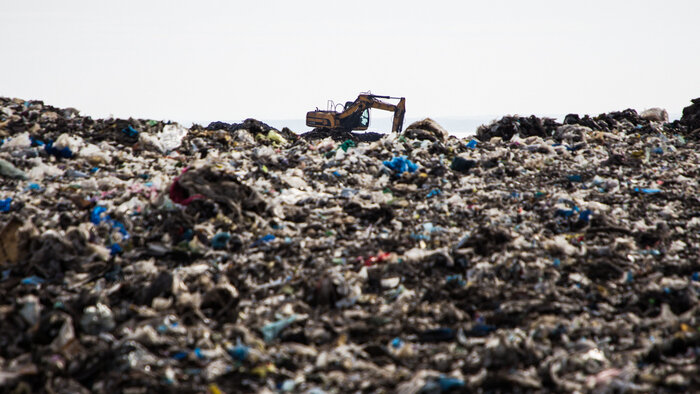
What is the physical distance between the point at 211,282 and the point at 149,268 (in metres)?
0.58

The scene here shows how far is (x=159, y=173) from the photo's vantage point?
6324 millimetres

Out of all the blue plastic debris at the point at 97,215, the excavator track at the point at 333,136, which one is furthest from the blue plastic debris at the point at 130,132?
the excavator track at the point at 333,136

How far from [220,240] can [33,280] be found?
1.42m

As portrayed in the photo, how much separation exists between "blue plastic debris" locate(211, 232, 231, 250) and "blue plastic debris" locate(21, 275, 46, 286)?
1.30 m

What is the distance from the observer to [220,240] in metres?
4.30

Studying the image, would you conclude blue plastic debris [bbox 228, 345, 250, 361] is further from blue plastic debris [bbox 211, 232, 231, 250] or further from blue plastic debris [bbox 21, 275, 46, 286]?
blue plastic debris [bbox 21, 275, 46, 286]

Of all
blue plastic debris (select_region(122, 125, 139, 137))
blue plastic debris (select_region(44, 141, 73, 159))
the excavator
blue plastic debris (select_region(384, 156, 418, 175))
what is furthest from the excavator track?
blue plastic debris (select_region(44, 141, 73, 159))

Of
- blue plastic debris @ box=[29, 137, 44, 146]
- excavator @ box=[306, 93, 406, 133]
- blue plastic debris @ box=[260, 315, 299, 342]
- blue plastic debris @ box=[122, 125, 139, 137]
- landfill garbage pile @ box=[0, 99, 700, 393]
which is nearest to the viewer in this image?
landfill garbage pile @ box=[0, 99, 700, 393]

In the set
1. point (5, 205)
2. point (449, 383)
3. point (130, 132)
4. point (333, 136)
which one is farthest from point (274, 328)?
point (333, 136)

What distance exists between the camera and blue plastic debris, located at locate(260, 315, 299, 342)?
303cm

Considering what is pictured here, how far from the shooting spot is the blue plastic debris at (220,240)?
167 inches

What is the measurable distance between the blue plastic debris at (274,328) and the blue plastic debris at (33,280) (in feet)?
6.18

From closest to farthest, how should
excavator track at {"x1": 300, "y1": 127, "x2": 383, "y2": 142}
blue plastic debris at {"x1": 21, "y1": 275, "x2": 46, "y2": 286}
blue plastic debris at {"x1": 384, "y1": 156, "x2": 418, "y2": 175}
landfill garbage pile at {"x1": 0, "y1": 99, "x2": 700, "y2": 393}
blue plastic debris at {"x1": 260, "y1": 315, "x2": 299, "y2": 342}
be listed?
landfill garbage pile at {"x1": 0, "y1": 99, "x2": 700, "y2": 393} < blue plastic debris at {"x1": 260, "y1": 315, "x2": 299, "y2": 342} < blue plastic debris at {"x1": 21, "y1": 275, "x2": 46, "y2": 286} < blue plastic debris at {"x1": 384, "y1": 156, "x2": 418, "y2": 175} < excavator track at {"x1": 300, "y1": 127, "x2": 383, "y2": 142}

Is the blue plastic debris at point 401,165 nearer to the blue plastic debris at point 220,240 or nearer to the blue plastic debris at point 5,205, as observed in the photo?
the blue plastic debris at point 220,240
